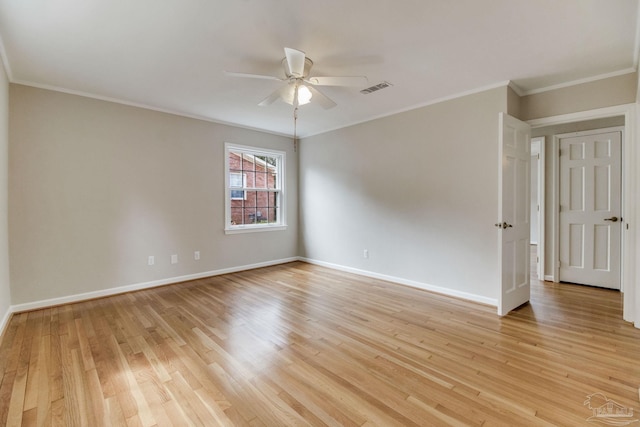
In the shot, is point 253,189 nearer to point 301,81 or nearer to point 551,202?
point 301,81

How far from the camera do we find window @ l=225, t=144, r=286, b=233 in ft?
15.8

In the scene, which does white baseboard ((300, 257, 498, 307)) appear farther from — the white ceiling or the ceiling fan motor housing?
the ceiling fan motor housing

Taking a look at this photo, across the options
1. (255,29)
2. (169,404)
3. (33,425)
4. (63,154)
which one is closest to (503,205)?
(255,29)

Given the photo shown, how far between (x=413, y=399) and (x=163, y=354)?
1.85m

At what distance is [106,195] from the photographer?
3557mm

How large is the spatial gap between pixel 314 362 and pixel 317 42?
8.18ft

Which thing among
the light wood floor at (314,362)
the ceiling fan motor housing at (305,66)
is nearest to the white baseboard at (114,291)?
the light wood floor at (314,362)

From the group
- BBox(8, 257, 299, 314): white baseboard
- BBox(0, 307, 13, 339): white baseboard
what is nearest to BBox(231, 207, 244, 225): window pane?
BBox(8, 257, 299, 314): white baseboard

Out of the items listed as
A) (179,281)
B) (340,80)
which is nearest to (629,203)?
(340,80)

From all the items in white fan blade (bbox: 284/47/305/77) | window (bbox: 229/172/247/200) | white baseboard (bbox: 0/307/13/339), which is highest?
white fan blade (bbox: 284/47/305/77)

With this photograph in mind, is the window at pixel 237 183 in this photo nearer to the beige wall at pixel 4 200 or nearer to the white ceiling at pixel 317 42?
the white ceiling at pixel 317 42

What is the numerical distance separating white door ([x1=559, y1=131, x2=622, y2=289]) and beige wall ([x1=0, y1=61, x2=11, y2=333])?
6.65 m

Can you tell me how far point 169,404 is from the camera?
64.9 inches

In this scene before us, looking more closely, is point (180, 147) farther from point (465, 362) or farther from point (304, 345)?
point (465, 362)
